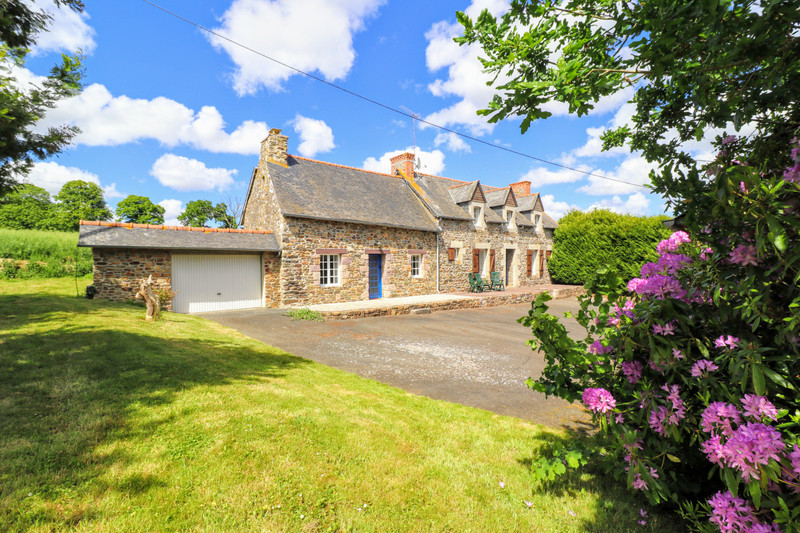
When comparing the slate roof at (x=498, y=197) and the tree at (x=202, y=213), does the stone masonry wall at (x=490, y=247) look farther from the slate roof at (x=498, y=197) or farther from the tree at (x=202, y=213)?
the tree at (x=202, y=213)

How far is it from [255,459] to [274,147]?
1481 centimetres

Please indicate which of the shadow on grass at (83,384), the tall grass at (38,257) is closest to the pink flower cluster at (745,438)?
the shadow on grass at (83,384)

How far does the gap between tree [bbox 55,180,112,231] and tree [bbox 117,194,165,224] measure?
280 cm

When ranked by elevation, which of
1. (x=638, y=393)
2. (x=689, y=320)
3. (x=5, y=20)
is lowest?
(x=638, y=393)

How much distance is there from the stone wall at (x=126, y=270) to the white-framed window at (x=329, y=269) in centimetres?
533

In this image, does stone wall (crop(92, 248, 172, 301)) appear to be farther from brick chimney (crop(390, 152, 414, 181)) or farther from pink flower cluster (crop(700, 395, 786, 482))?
pink flower cluster (crop(700, 395, 786, 482))

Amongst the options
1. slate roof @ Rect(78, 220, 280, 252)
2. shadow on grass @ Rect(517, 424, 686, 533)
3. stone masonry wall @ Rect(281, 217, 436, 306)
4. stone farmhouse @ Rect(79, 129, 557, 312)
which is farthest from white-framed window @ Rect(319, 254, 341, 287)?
shadow on grass @ Rect(517, 424, 686, 533)

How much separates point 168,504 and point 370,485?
1.35 metres

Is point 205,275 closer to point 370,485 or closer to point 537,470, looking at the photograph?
point 370,485

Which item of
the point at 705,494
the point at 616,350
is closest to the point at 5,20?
the point at 616,350

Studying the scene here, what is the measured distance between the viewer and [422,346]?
823cm

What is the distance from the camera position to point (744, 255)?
69.1 inches

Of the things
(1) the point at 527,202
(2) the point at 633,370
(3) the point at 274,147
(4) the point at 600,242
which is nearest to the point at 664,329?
(2) the point at 633,370

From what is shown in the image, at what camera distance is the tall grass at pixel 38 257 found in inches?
674
